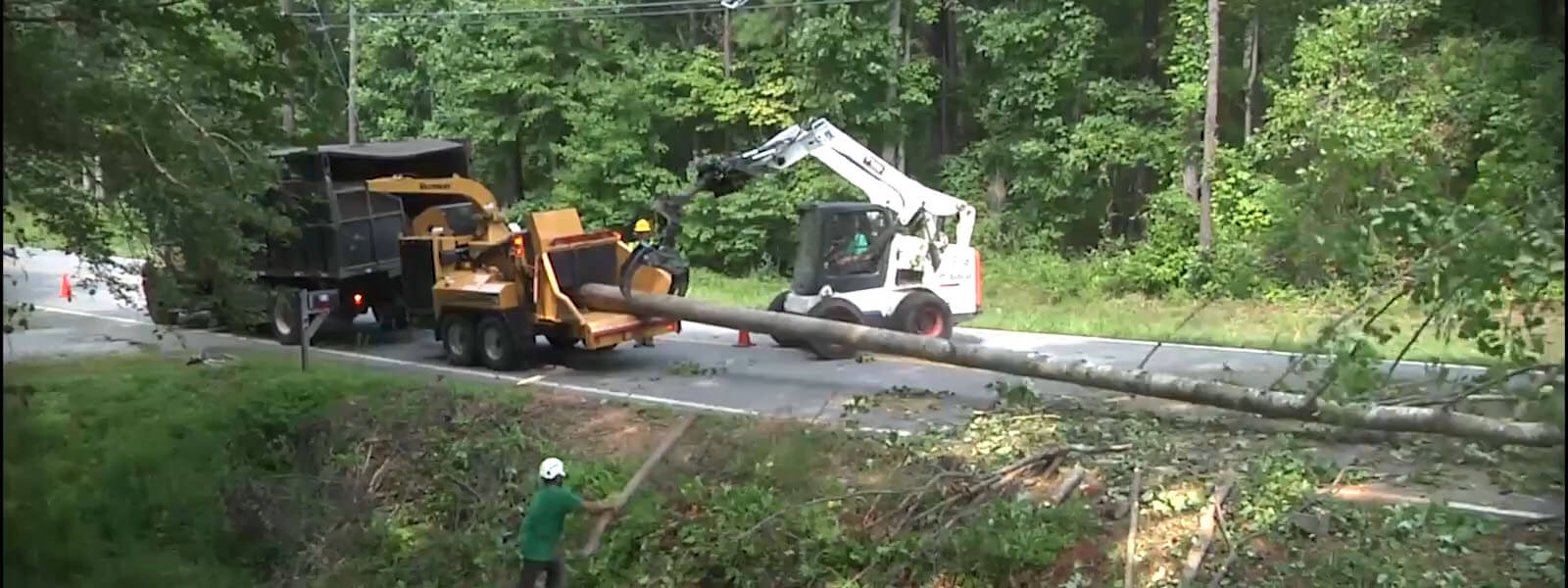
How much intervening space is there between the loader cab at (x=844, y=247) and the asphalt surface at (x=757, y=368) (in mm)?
907

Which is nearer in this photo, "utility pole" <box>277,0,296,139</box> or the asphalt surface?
"utility pole" <box>277,0,296,139</box>

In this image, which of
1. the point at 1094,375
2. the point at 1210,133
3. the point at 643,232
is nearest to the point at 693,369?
the point at 643,232

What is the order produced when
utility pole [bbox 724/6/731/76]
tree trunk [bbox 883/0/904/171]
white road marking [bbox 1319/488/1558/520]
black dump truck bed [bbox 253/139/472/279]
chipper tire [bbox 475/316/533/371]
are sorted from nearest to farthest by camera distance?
white road marking [bbox 1319/488/1558/520], chipper tire [bbox 475/316/533/371], black dump truck bed [bbox 253/139/472/279], tree trunk [bbox 883/0/904/171], utility pole [bbox 724/6/731/76]

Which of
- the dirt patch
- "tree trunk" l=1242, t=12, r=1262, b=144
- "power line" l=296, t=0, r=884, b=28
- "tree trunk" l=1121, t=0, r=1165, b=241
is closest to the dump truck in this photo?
the dirt patch

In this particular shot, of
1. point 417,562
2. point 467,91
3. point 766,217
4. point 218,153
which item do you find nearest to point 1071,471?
point 417,562

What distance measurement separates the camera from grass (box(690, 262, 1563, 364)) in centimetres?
1558

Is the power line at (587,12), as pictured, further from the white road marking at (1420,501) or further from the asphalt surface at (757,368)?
the white road marking at (1420,501)

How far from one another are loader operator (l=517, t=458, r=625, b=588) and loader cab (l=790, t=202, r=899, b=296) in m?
6.96

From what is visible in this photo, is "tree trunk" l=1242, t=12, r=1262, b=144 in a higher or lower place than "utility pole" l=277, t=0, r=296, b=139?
higher

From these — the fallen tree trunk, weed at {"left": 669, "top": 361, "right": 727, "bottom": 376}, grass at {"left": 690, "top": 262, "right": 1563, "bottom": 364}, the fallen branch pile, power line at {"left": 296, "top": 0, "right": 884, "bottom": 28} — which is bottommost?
the fallen branch pile

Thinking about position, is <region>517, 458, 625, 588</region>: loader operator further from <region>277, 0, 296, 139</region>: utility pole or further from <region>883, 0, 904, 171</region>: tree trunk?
<region>883, 0, 904, 171</region>: tree trunk

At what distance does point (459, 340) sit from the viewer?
1468cm

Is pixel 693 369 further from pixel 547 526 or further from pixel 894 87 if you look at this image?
pixel 894 87

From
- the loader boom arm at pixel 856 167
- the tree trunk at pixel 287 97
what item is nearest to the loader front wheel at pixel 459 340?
the loader boom arm at pixel 856 167
